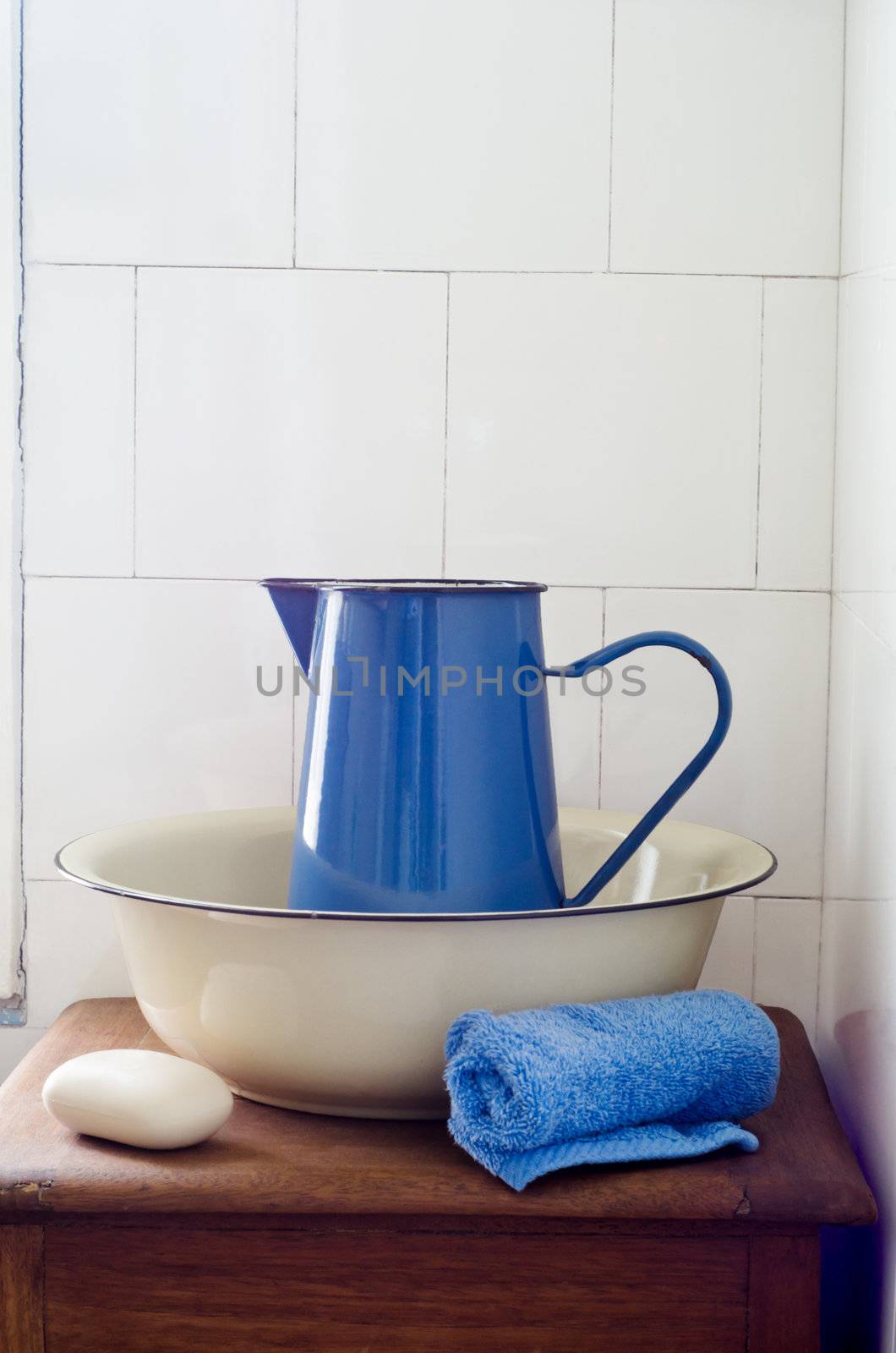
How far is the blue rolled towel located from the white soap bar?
12 cm

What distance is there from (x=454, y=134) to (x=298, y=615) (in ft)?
1.19

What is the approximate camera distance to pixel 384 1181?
0.57m

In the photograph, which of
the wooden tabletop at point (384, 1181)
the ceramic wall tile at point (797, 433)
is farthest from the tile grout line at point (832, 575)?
the wooden tabletop at point (384, 1181)

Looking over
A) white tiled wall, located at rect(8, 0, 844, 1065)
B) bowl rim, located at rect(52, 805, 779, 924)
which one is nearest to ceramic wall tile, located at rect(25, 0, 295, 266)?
white tiled wall, located at rect(8, 0, 844, 1065)

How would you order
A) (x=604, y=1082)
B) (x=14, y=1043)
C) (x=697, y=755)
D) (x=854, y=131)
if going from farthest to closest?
1. (x=14, y=1043)
2. (x=854, y=131)
3. (x=697, y=755)
4. (x=604, y=1082)

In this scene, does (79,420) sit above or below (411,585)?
above

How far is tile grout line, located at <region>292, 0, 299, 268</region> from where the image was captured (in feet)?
2.74

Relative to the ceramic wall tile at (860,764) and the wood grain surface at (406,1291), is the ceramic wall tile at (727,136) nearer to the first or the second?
the ceramic wall tile at (860,764)

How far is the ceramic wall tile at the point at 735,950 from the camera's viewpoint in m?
0.87

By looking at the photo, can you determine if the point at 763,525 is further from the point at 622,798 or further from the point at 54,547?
the point at 54,547

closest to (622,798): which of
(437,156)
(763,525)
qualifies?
(763,525)

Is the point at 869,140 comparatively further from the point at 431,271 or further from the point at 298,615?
the point at 298,615

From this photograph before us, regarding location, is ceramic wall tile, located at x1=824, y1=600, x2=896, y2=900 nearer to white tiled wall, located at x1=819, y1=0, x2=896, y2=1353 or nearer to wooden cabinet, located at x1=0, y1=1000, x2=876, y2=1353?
white tiled wall, located at x1=819, y1=0, x2=896, y2=1353

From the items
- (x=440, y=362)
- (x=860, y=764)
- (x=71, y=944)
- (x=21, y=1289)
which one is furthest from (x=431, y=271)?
(x=21, y=1289)
